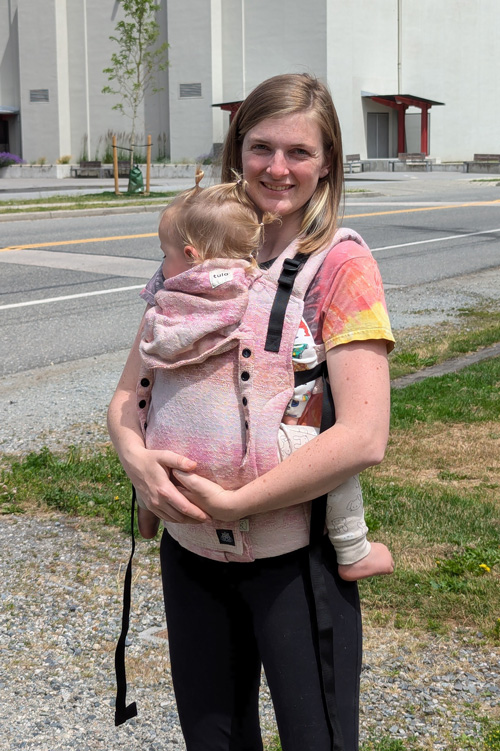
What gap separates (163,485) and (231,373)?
272 mm

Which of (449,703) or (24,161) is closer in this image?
(449,703)

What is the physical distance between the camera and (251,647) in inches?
87.0

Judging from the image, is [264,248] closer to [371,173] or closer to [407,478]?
[407,478]

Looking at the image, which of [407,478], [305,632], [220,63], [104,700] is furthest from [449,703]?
[220,63]

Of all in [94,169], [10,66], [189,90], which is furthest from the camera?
[10,66]

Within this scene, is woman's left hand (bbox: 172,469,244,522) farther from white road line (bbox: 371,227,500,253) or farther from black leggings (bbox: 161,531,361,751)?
white road line (bbox: 371,227,500,253)

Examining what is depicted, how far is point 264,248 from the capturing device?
2201mm

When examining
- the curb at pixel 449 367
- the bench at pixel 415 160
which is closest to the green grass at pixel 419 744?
the curb at pixel 449 367

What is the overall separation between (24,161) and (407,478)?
47127mm

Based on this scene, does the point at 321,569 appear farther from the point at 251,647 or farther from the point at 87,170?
the point at 87,170

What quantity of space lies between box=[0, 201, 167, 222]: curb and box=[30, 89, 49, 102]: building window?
2745cm

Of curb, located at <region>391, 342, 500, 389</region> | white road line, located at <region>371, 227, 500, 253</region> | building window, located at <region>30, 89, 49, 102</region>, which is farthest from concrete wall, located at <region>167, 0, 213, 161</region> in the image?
curb, located at <region>391, 342, 500, 389</region>

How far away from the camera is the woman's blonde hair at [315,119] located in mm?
2139

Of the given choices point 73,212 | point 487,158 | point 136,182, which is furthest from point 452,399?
point 487,158
